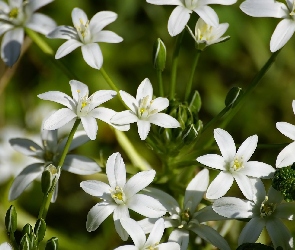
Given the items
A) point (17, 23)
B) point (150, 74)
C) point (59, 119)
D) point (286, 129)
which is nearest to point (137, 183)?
point (59, 119)

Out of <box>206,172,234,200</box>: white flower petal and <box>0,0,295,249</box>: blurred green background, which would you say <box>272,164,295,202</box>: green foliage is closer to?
<box>206,172,234,200</box>: white flower petal

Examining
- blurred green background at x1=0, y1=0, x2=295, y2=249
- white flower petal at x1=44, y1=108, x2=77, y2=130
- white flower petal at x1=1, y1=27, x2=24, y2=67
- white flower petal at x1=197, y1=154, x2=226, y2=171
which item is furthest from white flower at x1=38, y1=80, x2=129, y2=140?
blurred green background at x1=0, y1=0, x2=295, y2=249

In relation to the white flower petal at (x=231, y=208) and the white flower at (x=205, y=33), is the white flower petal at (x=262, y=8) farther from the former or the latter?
the white flower petal at (x=231, y=208)

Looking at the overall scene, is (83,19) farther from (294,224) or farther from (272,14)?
(294,224)

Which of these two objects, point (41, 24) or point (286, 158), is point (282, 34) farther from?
point (41, 24)

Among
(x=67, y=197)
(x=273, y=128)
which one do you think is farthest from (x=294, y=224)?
(x=67, y=197)

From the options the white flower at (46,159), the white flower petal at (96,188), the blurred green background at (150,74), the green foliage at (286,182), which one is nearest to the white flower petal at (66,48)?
the white flower at (46,159)
